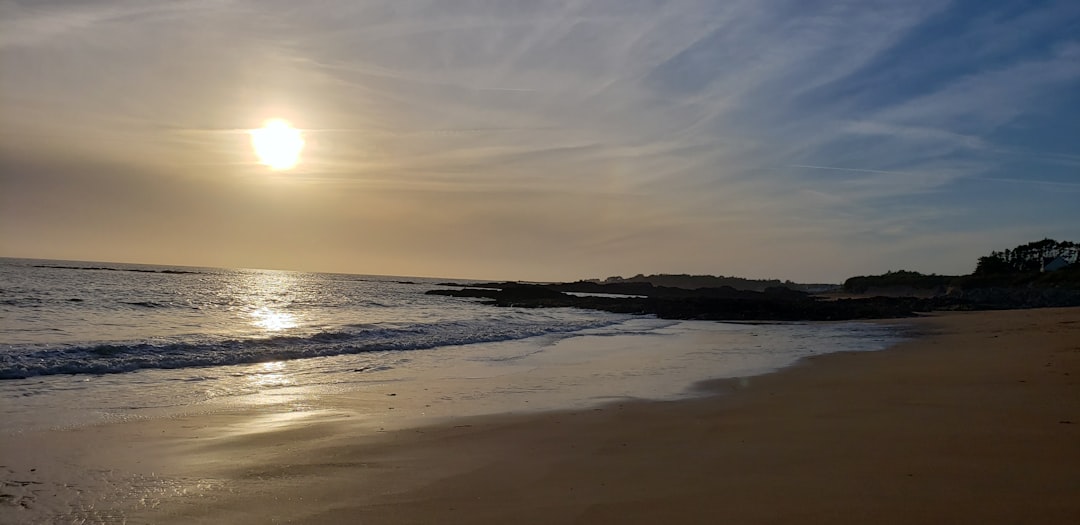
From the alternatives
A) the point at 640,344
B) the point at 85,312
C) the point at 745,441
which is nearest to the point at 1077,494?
the point at 745,441

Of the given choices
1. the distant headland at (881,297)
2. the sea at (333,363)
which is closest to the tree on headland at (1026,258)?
the distant headland at (881,297)

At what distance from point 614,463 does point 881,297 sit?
6079cm

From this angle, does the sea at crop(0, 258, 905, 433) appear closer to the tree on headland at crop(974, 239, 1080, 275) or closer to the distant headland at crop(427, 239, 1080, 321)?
the distant headland at crop(427, 239, 1080, 321)

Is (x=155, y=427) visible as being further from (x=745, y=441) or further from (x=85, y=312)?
(x=85, y=312)

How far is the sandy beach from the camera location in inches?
185

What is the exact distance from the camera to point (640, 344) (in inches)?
844

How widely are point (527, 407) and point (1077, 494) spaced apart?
6.29 metres

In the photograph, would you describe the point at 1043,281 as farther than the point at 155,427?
Yes

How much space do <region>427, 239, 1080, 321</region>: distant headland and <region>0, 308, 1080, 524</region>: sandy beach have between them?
32085 mm

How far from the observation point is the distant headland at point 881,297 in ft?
140

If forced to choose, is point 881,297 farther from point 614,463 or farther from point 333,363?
point 614,463

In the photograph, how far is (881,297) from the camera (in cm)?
5950

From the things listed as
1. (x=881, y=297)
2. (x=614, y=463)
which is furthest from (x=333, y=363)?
(x=881, y=297)

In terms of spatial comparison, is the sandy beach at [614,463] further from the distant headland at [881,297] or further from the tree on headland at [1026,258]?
the tree on headland at [1026,258]
